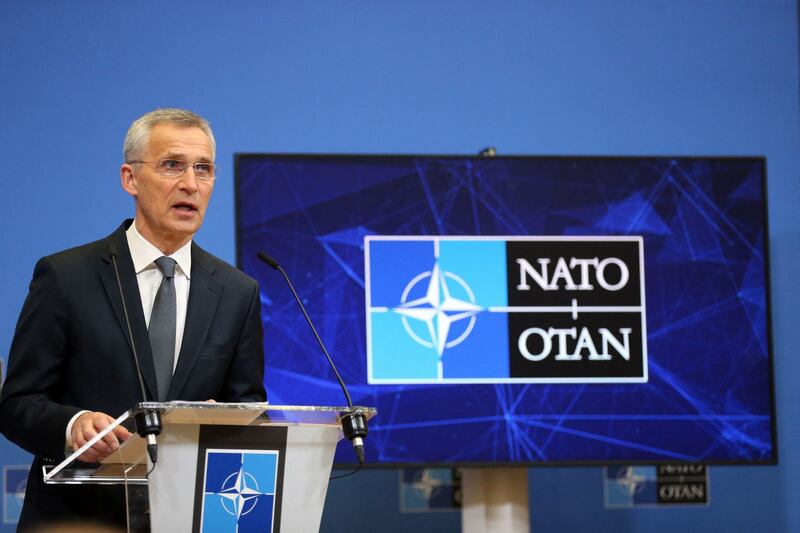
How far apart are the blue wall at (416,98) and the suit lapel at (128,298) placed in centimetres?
142

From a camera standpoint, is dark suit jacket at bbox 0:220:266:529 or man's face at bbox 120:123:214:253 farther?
man's face at bbox 120:123:214:253

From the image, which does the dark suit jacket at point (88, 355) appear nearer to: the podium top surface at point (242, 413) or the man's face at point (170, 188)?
the man's face at point (170, 188)

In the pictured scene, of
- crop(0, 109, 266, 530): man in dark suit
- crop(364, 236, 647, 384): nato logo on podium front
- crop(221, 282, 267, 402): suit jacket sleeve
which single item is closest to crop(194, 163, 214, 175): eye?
crop(0, 109, 266, 530): man in dark suit

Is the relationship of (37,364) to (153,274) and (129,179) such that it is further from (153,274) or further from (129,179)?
(129,179)

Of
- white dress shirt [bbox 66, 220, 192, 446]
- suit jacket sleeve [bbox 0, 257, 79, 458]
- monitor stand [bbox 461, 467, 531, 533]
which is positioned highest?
white dress shirt [bbox 66, 220, 192, 446]

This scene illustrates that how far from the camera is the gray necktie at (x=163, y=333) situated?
2250mm

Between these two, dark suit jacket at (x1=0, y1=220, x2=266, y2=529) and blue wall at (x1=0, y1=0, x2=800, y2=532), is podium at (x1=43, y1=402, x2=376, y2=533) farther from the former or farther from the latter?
blue wall at (x1=0, y1=0, x2=800, y2=532)

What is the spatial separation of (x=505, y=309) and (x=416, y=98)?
0.92m

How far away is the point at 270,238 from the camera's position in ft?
11.3

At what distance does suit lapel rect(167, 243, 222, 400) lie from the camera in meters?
2.24

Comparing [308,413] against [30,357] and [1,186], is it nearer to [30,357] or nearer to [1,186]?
[30,357]

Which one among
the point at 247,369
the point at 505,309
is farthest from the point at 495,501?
the point at 247,369

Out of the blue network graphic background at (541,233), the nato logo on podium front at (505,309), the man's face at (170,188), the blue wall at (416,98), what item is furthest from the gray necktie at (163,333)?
the blue wall at (416,98)

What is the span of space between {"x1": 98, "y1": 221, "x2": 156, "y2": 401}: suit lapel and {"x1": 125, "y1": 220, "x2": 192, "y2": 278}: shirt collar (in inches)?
0.8
